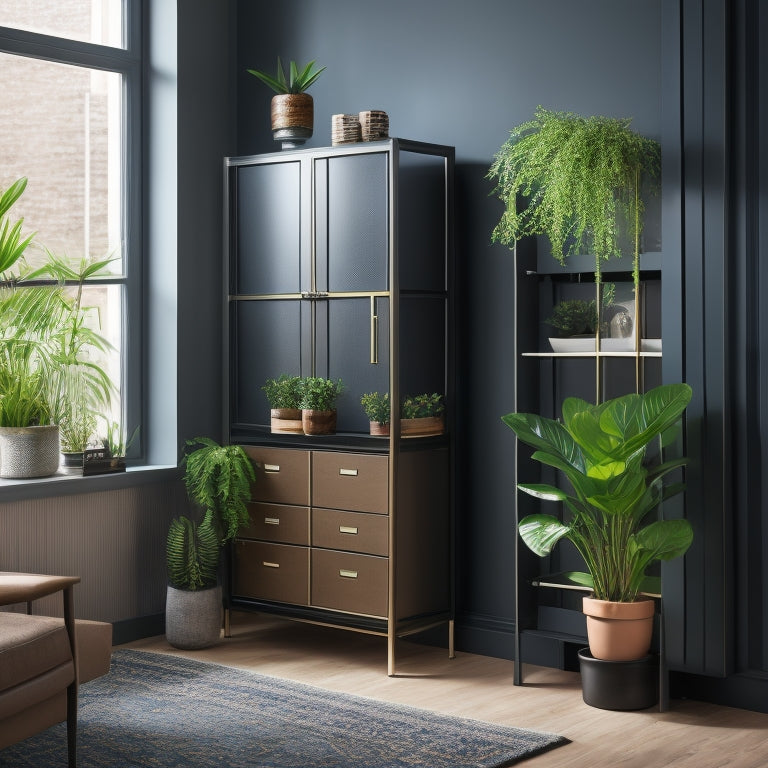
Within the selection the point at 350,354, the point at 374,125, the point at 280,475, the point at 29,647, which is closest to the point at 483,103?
the point at 374,125

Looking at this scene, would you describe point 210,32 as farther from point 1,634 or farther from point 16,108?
point 1,634

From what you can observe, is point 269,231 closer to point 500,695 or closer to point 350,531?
point 350,531

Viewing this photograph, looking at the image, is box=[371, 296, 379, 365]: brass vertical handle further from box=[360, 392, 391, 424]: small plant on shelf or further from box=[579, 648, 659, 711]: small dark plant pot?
box=[579, 648, 659, 711]: small dark plant pot

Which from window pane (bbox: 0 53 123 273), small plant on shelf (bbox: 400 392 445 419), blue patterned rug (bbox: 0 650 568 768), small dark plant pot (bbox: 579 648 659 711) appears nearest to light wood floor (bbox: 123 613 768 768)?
small dark plant pot (bbox: 579 648 659 711)

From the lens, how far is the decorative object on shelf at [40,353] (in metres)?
4.70

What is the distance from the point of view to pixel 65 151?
5.00m

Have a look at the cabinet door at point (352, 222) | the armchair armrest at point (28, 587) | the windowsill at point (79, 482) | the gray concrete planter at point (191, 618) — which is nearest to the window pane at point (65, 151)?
the windowsill at point (79, 482)

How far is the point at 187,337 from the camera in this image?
17.1 feet

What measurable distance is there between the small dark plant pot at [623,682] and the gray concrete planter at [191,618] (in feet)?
5.30

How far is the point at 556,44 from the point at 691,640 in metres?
2.29

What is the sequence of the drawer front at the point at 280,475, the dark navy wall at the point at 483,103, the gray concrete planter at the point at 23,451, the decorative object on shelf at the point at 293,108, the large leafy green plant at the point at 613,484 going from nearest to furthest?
1. the large leafy green plant at the point at 613,484
2. the dark navy wall at the point at 483,103
3. the gray concrete planter at the point at 23,451
4. the drawer front at the point at 280,475
5. the decorative object on shelf at the point at 293,108

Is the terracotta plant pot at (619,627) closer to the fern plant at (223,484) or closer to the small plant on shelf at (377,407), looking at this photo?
the small plant on shelf at (377,407)

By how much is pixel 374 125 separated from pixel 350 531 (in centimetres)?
161

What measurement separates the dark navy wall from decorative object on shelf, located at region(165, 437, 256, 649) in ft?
3.04
